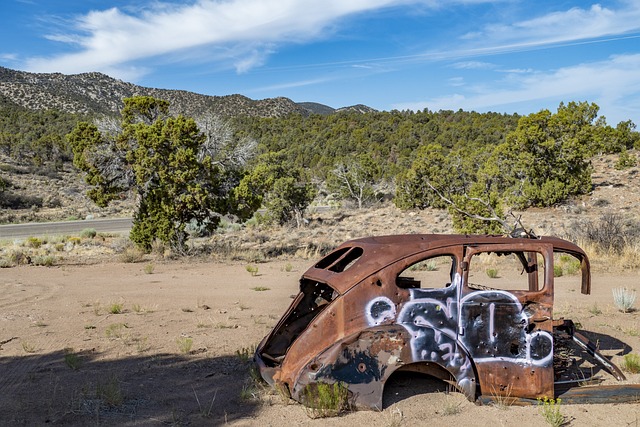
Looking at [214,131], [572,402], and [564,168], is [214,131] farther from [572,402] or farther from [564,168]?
[564,168]

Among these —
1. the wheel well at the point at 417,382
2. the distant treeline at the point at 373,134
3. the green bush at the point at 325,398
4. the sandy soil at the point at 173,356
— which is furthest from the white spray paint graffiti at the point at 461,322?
the distant treeline at the point at 373,134

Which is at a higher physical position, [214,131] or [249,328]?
[214,131]

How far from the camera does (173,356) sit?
735cm

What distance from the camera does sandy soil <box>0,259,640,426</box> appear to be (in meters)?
5.17

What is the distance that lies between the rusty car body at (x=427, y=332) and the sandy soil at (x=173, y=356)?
0.30 metres

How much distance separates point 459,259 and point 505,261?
1247 centimetres

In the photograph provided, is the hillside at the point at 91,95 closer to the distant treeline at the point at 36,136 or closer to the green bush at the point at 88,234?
the distant treeline at the point at 36,136

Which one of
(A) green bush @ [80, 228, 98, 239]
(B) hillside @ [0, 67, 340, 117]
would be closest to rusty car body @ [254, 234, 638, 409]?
(A) green bush @ [80, 228, 98, 239]

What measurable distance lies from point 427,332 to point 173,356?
383 cm

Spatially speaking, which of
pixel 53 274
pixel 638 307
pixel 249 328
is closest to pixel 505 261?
pixel 638 307

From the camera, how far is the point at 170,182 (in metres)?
17.6

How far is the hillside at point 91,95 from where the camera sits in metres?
77.1

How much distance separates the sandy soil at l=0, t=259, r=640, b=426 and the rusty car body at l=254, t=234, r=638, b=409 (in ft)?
0.99

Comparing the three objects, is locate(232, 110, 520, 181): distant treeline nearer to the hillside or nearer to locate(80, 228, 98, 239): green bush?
the hillside
